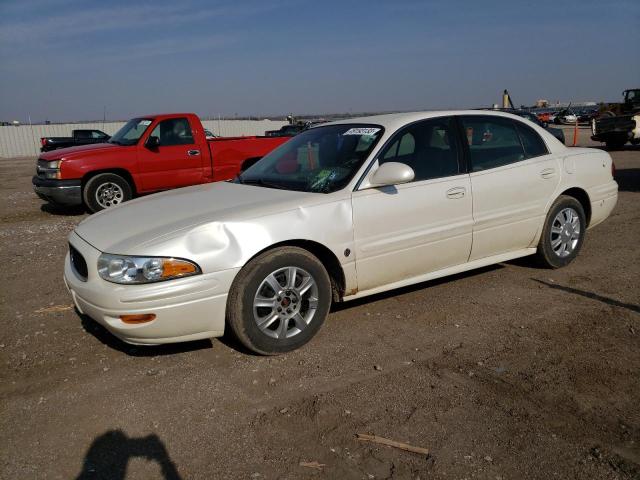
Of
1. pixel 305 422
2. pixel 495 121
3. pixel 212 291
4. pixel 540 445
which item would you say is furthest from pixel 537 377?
pixel 495 121

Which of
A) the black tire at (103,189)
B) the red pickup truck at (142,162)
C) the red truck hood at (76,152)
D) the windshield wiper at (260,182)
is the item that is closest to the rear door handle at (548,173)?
the windshield wiper at (260,182)

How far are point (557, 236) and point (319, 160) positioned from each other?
2.46m

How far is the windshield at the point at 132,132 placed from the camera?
378 inches

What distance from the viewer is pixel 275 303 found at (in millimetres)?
3580

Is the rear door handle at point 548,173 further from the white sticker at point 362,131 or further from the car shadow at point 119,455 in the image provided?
the car shadow at point 119,455

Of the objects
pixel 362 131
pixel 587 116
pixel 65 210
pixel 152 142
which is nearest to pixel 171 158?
pixel 152 142

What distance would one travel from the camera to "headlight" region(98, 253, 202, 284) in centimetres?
325

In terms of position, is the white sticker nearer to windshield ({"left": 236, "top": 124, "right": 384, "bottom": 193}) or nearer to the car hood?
windshield ({"left": 236, "top": 124, "right": 384, "bottom": 193})

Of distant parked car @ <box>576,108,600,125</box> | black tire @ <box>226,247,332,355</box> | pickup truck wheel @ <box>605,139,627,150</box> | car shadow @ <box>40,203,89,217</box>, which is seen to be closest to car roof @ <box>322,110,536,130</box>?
black tire @ <box>226,247,332,355</box>

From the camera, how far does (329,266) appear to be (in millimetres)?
3924

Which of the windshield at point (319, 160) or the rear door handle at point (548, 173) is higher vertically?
the windshield at point (319, 160)

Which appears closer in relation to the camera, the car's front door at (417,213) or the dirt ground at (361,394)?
the dirt ground at (361,394)

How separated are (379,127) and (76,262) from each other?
2.43 m

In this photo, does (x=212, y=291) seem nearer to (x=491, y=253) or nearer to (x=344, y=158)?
(x=344, y=158)
